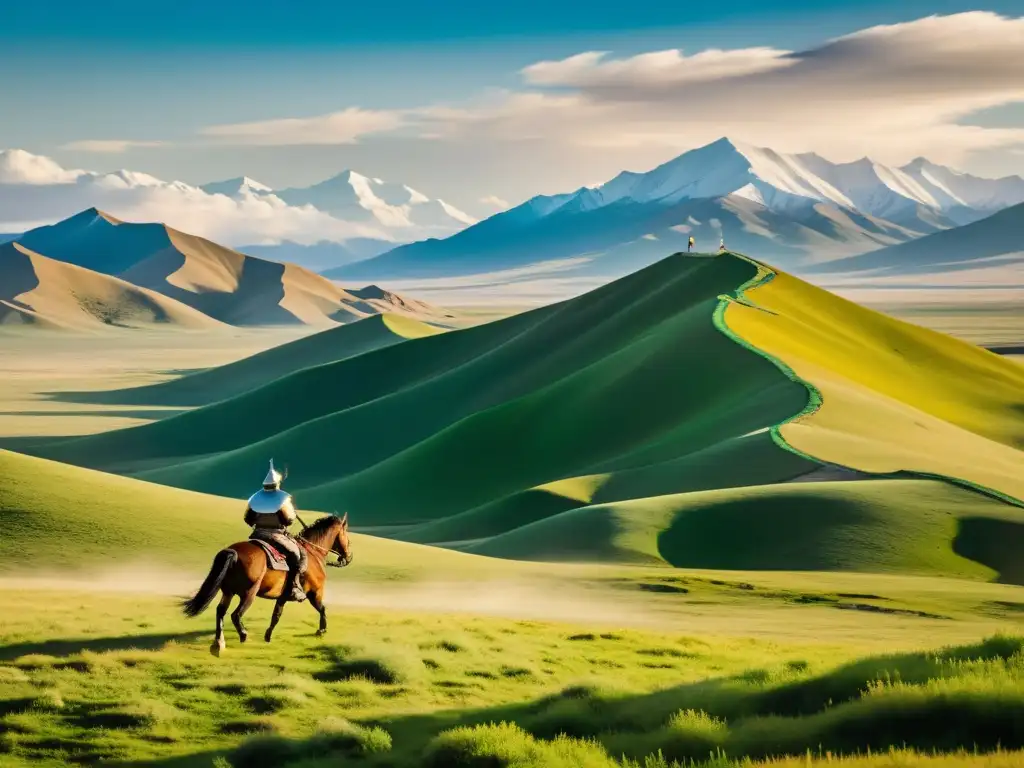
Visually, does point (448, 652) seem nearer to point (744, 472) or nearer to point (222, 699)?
point (222, 699)

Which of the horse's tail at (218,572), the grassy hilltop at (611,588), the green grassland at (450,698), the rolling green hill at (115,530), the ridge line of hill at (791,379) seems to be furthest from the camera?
the ridge line of hill at (791,379)

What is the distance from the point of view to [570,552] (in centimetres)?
4938

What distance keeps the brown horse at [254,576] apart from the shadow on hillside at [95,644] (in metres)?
1.24

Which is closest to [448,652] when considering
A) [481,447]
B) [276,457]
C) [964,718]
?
[964,718]

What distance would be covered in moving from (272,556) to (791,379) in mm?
67521

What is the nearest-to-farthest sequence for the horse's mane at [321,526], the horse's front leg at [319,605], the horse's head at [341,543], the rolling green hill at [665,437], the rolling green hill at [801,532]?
the horse's front leg at [319,605] < the horse's mane at [321,526] < the horse's head at [341,543] < the rolling green hill at [801,532] < the rolling green hill at [665,437]

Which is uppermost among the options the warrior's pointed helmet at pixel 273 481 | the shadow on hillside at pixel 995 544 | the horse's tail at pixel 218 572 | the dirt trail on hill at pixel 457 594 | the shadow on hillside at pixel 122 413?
the shadow on hillside at pixel 122 413

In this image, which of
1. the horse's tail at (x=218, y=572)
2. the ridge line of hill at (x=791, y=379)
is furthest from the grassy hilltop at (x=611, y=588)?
the horse's tail at (x=218, y=572)

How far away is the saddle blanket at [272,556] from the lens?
1942 centimetres

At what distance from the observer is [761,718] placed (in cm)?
1708

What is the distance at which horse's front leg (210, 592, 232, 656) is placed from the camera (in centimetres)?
1931

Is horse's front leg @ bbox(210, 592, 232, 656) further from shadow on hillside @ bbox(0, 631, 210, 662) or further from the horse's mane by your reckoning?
the horse's mane

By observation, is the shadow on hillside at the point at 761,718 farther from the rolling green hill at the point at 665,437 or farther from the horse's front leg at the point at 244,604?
the rolling green hill at the point at 665,437

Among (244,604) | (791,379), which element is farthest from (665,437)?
(244,604)
